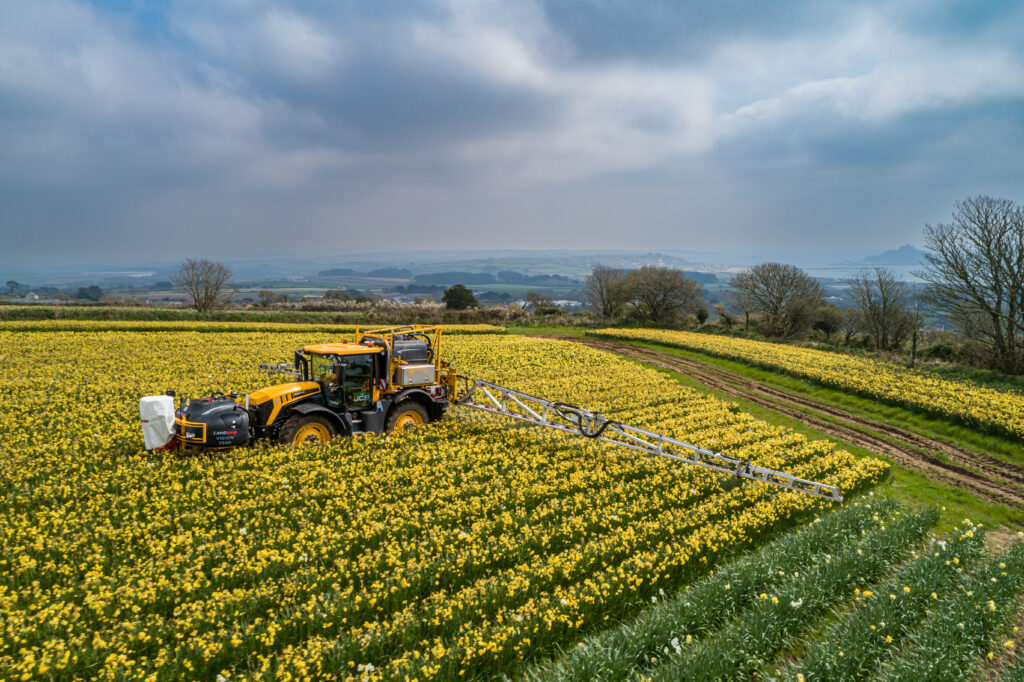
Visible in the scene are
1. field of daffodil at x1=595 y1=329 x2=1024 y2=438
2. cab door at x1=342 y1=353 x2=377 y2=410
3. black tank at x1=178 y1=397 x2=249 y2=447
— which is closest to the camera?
black tank at x1=178 y1=397 x2=249 y2=447

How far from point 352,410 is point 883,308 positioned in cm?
4543

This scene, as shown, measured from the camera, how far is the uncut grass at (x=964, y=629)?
5504 millimetres

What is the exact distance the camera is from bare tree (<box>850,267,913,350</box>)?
41438mm

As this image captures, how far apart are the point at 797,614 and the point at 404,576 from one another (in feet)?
18.0

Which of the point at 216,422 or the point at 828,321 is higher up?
the point at 828,321

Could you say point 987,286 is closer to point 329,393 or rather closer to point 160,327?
point 329,393

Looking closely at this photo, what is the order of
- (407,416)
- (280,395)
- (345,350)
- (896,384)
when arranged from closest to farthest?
(280,395), (345,350), (407,416), (896,384)

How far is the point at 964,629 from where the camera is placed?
6.21 m

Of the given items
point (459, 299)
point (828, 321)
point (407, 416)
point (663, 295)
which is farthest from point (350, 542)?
point (459, 299)

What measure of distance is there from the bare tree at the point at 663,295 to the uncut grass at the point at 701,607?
146ft

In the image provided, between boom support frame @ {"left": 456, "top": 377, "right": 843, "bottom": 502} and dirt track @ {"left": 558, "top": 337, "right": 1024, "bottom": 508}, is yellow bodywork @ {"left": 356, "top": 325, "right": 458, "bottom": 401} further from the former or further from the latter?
dirt track @ {"left": 558, "top": 337, "right": 1024, "bottom": 508}

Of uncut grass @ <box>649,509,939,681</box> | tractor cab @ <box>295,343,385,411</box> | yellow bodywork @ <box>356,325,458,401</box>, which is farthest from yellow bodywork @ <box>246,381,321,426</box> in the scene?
uncut grass @ <box>649,509,939,681</box>

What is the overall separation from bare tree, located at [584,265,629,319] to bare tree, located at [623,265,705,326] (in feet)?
5.35

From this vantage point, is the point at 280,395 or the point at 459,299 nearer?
the point at 280,395
